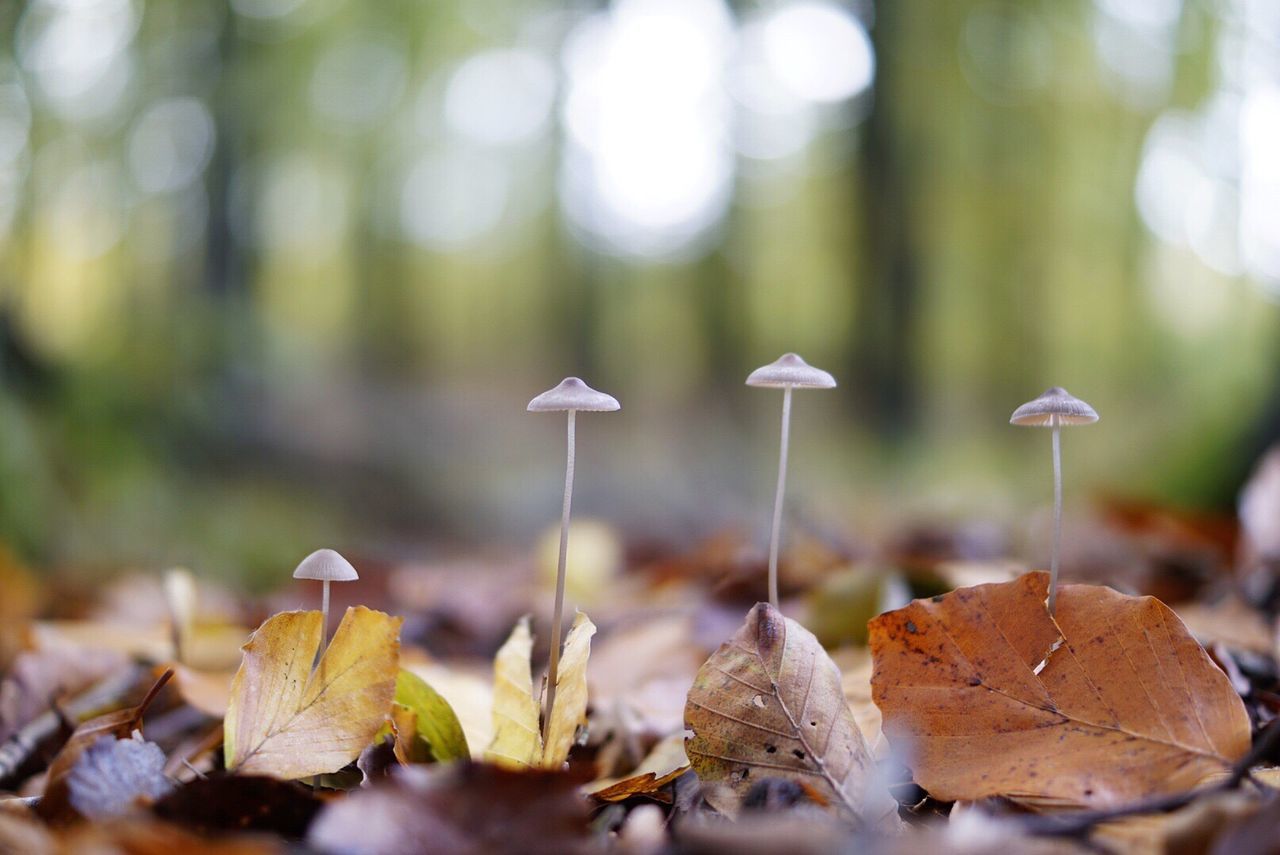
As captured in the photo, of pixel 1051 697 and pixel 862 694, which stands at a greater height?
pixel 1051 697

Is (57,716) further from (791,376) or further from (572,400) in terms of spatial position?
(791,376)

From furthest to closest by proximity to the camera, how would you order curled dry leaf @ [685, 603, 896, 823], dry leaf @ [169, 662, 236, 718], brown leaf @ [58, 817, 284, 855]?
dry leaf @ [169, 662, 236, 718] → curled dry leaf @ [685, 603, 896, 823] → brown leaf @ [58, 817, 284, 855]

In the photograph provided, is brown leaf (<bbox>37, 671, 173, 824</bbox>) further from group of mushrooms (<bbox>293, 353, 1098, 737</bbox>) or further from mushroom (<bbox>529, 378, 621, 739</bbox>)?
mushroom (<bbox>529, 378, 621, 739</bbox>)

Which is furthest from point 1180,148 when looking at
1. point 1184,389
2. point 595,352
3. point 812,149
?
point 595,352

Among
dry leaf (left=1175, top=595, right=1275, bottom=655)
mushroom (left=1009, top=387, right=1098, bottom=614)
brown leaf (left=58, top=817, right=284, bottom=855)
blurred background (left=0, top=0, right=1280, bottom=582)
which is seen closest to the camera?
brown leaf (left=58, top=817, right=284, bottom=855)

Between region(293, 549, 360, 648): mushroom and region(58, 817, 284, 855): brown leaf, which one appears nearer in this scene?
region(58, 817, 284, 855): brown leaf

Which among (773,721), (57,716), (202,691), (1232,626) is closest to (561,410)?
(773,721)

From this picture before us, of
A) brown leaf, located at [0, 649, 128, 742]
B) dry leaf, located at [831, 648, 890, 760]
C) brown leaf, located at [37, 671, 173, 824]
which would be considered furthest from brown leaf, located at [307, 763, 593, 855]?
brown leaf, located at [0, 649, 128, 742]
